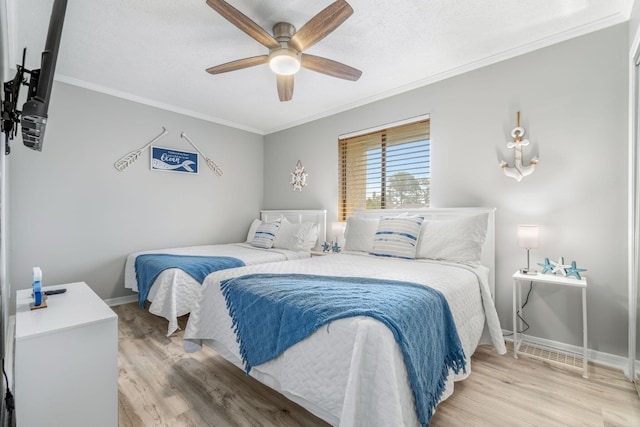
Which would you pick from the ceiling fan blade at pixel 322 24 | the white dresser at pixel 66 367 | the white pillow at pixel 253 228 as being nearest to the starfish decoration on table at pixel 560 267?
the ceiling fan blade at pixel 322 24

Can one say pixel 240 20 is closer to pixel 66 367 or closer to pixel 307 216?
pixel 66 367

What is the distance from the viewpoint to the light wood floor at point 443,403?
1598 millimetres

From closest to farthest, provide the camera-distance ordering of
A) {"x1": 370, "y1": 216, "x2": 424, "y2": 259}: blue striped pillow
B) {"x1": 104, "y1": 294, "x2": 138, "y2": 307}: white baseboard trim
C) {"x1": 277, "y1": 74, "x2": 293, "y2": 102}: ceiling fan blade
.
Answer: {"x1": 277, "y1": 74, "x2": 293, "y2": 102}: ceiling fan blade → {"x1": 370, "y1": 216, "x2": 424, "y2": 259}: blue striped pillow → {"x1": 104, "y1": 294, "x2": 138, "y2": 307}: white baseboard trim

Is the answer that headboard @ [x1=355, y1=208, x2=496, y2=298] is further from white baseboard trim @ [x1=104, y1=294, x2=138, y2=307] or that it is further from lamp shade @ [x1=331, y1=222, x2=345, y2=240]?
white baseboard trim @ [x1=104, y1=294, x2=138, y2=307]

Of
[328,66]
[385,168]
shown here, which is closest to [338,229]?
[385,168]

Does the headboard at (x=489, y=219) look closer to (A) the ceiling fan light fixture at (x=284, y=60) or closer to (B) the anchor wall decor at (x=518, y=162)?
(B) the anchor wall decor at (x=518, y=162)

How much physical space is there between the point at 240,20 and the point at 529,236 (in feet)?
8.23

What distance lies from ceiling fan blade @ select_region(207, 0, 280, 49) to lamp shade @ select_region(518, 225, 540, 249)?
2295 millimetres

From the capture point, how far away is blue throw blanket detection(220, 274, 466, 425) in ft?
4.33

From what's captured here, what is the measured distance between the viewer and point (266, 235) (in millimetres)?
3994

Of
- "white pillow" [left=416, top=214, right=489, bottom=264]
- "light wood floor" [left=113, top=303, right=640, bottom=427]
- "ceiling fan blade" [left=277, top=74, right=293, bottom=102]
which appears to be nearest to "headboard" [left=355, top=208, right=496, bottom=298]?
"white pillow" [left=416, top=214, right=489, bottom=264]

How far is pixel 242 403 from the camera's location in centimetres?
173

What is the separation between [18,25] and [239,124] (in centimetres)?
266

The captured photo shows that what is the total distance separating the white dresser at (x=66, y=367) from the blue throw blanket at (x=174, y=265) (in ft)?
4.49
